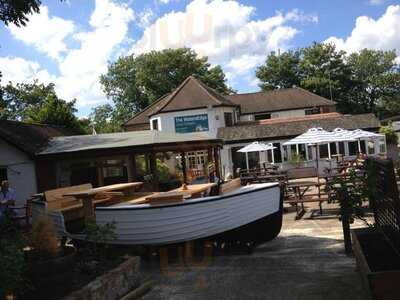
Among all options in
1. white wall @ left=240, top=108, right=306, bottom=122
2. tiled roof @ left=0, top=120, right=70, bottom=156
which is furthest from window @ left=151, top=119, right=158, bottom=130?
tiled roof @ left=0, top=120, right=70, bottom=156

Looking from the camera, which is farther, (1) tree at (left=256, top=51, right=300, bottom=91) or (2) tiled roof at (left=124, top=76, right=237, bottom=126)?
(1) tree at (left=256, top=51, right=300, bottom=91)

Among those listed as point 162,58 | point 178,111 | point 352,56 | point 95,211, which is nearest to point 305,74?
point 352,56

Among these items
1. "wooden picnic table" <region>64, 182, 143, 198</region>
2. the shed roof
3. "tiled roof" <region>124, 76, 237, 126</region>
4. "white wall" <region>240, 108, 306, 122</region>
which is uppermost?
"tiled roof" <region>124, 76, 237, 126</region>

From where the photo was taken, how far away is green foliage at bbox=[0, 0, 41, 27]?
12.7 metres

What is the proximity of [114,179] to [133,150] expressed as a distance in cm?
478

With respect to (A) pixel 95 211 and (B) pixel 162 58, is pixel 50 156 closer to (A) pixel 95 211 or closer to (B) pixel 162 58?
(A) pixel 95 211

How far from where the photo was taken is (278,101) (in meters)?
47.9

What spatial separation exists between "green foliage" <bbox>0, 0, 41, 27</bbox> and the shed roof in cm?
497

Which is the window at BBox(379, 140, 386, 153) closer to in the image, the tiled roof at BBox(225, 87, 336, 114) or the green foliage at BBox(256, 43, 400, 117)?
the tiled roof at BBox(225, 87, 336, 114)

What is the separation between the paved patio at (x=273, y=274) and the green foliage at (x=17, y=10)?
7.44 meters

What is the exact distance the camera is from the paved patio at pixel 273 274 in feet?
22.5

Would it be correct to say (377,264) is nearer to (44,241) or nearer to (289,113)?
(44,241)

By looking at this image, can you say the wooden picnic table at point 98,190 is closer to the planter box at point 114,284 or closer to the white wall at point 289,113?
the planter box at point 114,284

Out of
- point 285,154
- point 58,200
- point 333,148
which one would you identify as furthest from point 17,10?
point 333,148
